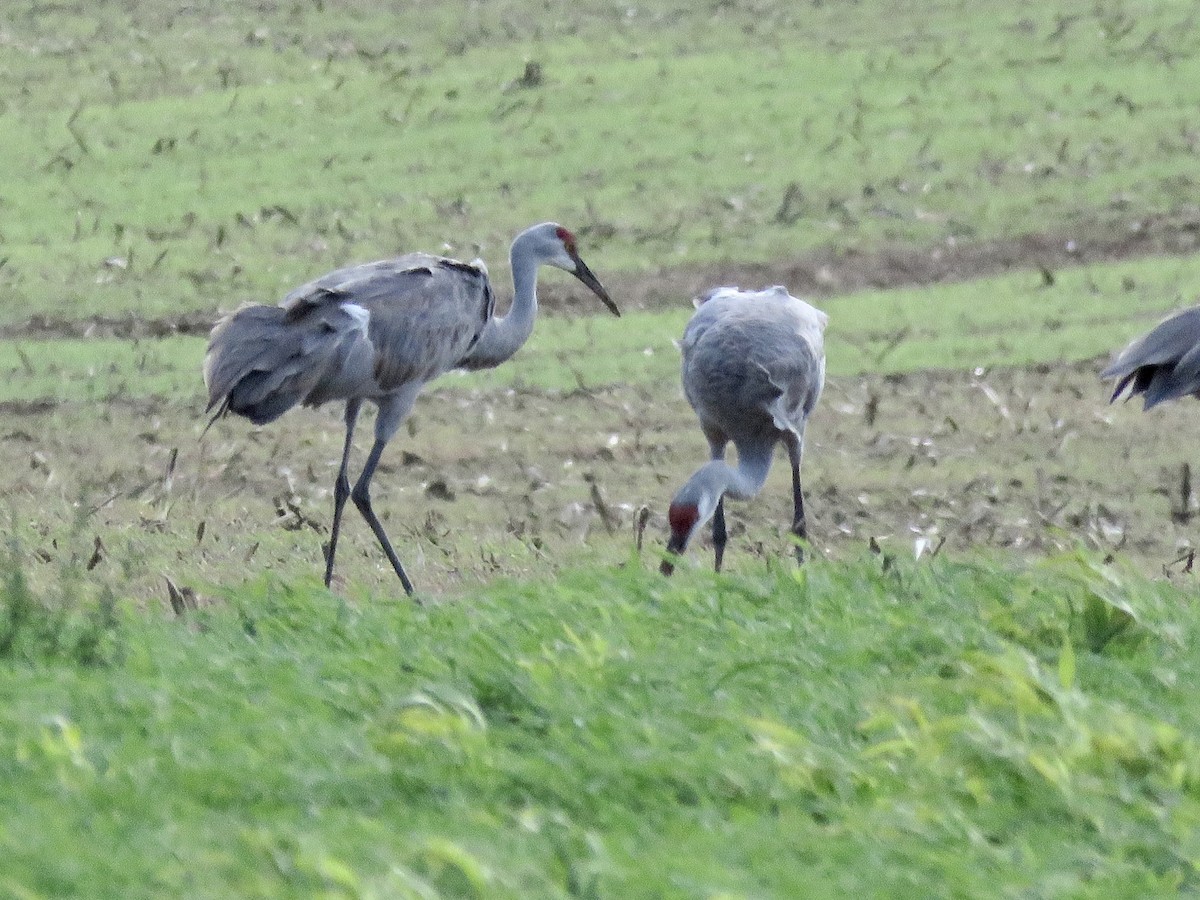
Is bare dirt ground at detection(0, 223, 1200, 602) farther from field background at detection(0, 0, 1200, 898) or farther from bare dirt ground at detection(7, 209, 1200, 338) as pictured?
bare dirt ground at detection(7, 209, 1200, 338)

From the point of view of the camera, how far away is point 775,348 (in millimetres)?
9430

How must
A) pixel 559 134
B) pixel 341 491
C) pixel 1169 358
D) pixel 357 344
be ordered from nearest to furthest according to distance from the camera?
pixel 357 344, pixel 341 491, pixel 1169 358, pixel 559 134

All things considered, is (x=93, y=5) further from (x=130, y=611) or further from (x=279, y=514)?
(x=130, y=611)

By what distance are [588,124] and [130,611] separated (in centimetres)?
1176

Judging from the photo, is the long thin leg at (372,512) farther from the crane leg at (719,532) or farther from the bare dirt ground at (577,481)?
the crane leg at (719,532)

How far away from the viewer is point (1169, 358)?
31.3 ft

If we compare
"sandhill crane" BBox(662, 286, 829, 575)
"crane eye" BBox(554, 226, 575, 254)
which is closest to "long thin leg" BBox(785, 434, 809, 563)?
"sandhill crane" BBox(662, 286, 829, 575)

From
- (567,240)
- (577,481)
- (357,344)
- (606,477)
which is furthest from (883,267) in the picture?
(357,344)

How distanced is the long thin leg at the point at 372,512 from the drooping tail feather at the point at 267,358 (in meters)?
0.47

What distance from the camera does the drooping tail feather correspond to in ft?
29.0

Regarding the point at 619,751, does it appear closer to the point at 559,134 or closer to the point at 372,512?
the point at 372,512

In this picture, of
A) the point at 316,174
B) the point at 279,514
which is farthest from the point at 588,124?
the point at 279,514

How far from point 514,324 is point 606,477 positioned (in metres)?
0.90

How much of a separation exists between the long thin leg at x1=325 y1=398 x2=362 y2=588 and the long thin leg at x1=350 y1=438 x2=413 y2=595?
0.17 feet
